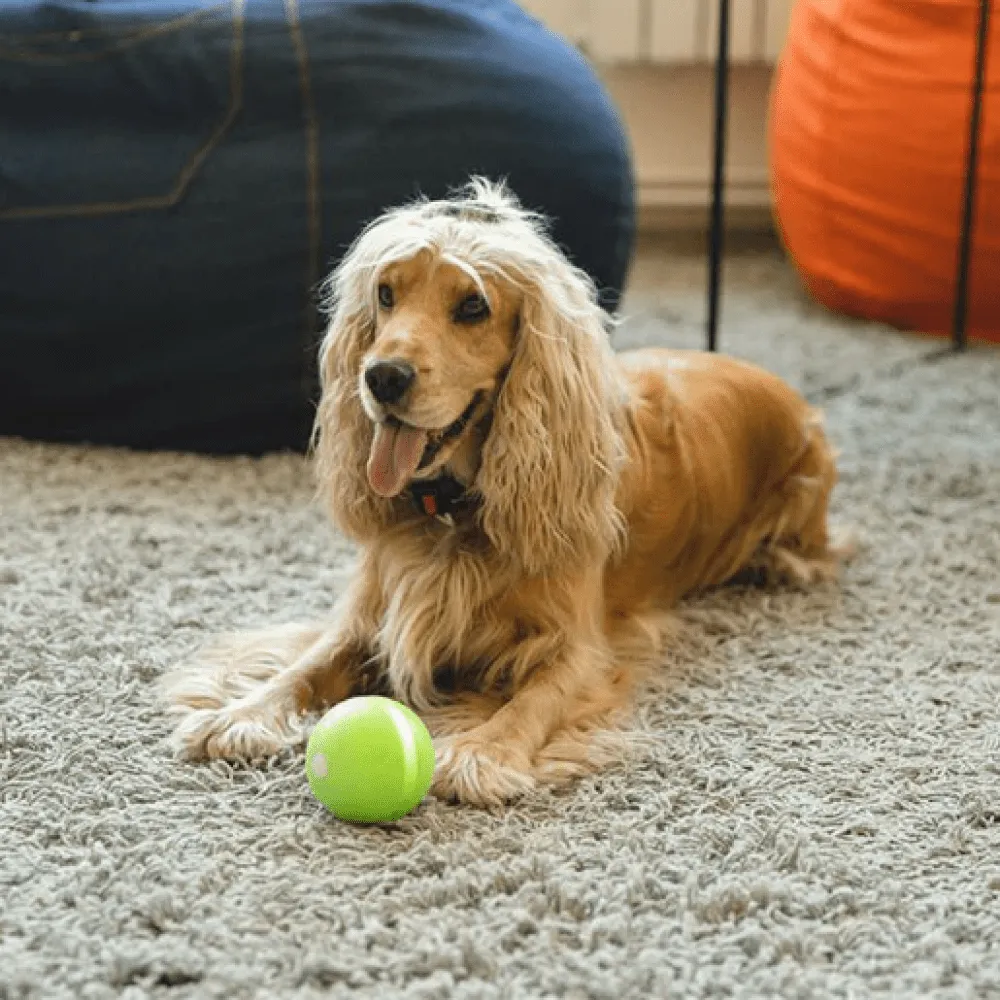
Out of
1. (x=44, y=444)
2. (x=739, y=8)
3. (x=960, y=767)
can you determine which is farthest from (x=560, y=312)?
(x=739, y=8)

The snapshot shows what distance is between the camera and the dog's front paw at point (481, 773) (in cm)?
161

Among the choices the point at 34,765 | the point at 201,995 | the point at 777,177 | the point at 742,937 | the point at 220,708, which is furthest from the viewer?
the point at 777,177

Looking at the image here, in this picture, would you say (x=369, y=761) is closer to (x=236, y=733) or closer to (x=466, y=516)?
(x=236, y=733)

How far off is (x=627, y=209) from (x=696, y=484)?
85 cm

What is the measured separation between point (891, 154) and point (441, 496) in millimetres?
2073

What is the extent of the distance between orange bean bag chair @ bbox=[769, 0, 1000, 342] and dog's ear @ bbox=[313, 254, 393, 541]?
1976 mm

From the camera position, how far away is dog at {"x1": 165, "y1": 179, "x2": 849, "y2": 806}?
174 cm

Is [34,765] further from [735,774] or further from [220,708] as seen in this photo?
[735,774]

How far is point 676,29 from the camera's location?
14.0 feet

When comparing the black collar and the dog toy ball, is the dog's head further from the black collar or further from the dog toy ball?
the dog toy ball

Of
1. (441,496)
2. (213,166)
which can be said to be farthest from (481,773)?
(213,166)

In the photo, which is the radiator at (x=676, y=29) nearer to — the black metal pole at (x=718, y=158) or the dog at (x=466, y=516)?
the black metal pole at (x=718, y=158)

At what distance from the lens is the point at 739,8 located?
427 cm

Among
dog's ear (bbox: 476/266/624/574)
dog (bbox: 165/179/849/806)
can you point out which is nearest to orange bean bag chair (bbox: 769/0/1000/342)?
dog (bbox: 165/179/849/806)
